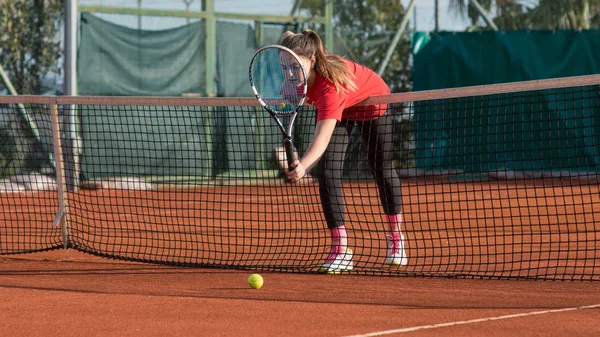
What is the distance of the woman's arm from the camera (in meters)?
4.76

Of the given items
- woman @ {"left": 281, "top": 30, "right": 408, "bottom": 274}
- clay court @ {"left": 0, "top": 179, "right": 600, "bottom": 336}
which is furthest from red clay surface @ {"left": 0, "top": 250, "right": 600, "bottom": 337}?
woman @ {"left": 281, "top": 30, "right": 408, "bottom": 274}

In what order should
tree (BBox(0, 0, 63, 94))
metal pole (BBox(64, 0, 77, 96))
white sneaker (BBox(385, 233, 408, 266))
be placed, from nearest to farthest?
white sneaker (BBox(385, 233, 408, 266))
metal pole (BBox(64, 0, 77, 96))
tree (BBox(0, 0, 63, 94))

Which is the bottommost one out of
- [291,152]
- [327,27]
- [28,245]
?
[28,245]

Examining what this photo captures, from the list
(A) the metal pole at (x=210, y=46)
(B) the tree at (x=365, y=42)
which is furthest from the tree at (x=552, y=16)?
(A) the metal pole at (x=210, y=46)

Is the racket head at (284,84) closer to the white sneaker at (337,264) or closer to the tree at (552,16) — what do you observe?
the white sneaker at (337,264)

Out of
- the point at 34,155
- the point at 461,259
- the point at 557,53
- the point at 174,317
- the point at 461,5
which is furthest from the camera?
the point at 461,5

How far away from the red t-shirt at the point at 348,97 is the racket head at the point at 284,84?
0.13m

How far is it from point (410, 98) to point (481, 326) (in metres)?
1.96

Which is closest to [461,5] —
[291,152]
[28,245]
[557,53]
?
[557,53]

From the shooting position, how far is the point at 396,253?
6125 mm

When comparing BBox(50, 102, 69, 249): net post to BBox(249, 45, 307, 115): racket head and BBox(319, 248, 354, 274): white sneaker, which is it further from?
BBox(319, 248, 354, 274): white sneaker

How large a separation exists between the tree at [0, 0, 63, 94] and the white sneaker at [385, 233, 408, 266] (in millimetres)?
8347

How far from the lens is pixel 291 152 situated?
492 centimetres

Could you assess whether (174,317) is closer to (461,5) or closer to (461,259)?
(461,259)
